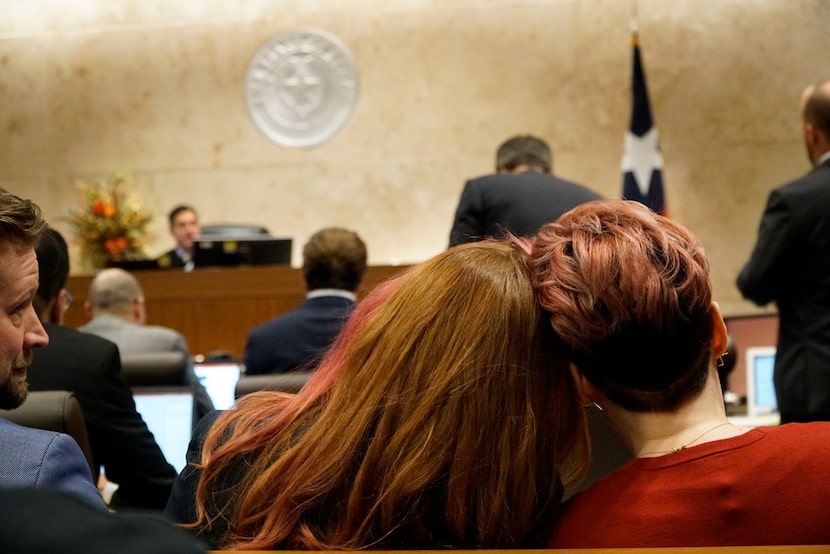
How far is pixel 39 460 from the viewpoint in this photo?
1.38 m

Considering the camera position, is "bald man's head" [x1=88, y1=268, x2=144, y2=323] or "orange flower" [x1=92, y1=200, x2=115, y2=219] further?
"orange flower" [x1=92, y1=200, x2=115, y2=219]

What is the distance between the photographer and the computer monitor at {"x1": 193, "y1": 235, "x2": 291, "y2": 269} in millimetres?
7164

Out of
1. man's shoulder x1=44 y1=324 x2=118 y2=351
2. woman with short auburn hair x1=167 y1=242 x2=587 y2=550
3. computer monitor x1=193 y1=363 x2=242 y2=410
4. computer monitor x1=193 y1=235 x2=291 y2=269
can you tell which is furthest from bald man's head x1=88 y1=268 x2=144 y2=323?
woman with short auburn hair x1=167 y1=242 x2=587 y2=550

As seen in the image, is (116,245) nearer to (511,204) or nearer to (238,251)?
(238,251)

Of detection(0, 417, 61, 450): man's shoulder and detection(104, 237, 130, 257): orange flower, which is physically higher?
detection(0, 417, 61, 450): man's shoulder

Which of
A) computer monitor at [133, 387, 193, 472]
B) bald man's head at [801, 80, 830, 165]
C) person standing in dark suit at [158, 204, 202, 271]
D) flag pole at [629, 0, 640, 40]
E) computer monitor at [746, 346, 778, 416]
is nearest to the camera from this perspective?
computer monitor at [133, 387, 193, 472]

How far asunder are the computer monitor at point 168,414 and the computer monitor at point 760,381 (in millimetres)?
3020

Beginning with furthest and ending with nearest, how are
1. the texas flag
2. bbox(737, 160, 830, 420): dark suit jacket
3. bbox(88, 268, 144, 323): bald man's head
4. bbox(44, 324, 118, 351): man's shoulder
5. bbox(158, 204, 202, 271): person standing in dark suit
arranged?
bbox(158, 204, 202, 271): person standing in dark suit < the texas flag < bbox(88, 268, 144, 323): bald man's head < bbox(737, 160, 830, 420): dark suit jacket < bbox(44, 324, 118, 351): man's shoulder

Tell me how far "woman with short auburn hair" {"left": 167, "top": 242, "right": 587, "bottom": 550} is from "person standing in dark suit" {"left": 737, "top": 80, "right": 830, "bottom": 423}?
224 cm

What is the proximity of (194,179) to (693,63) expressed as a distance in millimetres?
4309

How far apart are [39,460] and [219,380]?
2603mm

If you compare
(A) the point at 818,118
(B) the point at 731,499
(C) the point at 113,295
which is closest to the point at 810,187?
(A) the point at 818,118

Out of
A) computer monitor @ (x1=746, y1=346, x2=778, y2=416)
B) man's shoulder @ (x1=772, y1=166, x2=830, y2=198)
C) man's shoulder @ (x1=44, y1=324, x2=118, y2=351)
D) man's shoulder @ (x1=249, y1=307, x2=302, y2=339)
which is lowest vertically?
computer monitor @ (x1=746, y1=346, x2=778, y2=416)

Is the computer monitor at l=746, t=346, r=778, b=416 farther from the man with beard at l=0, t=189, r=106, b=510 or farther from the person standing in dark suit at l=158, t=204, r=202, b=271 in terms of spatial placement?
the person standing in dark suit at l=158, t=204, r=202, b=271
